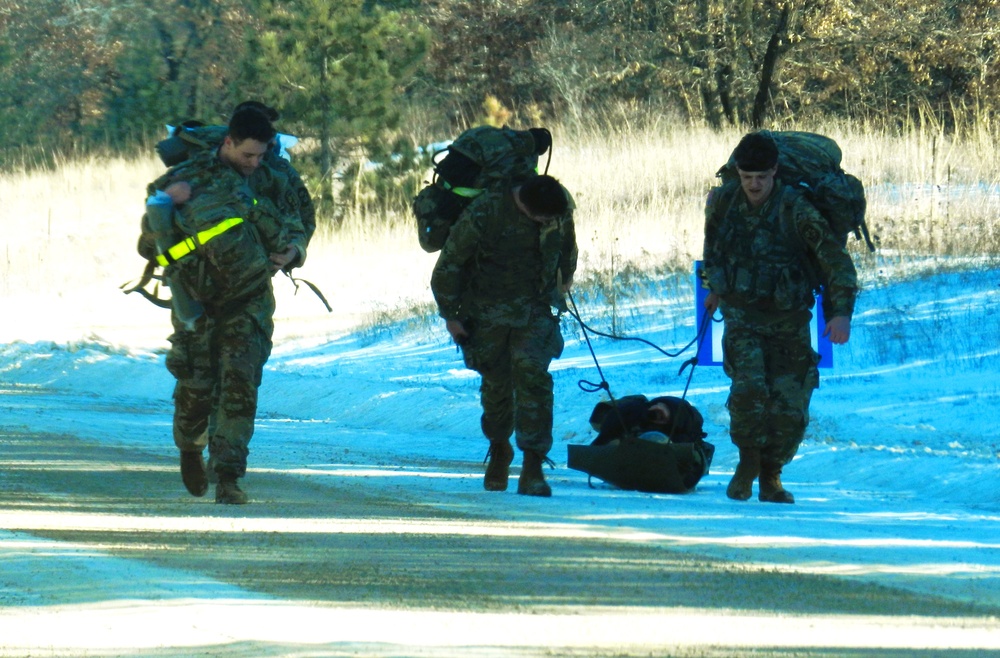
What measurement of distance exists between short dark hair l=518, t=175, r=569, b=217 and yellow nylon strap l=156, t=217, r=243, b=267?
148 cm

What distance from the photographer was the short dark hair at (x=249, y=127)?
775 cm

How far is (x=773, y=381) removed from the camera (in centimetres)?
853

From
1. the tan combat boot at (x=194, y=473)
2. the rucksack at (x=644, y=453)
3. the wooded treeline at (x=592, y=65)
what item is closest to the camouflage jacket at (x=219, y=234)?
the tan combat boot at (x=194, y=473)

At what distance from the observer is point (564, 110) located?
114ft

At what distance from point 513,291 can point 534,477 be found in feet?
3.19

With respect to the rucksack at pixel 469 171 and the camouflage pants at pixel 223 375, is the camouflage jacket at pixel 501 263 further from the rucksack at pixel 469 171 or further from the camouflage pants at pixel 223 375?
the camouflage pants at pixel 223 375

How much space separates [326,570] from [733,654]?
1.92 m

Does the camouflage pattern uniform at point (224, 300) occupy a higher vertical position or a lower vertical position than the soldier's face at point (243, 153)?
lower

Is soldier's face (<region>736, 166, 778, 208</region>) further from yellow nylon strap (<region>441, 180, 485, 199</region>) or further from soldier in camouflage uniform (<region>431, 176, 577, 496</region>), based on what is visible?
yellow nylon strap (<region>441, 180, 485, 199</region>)

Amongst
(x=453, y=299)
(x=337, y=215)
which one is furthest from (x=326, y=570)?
(x=337, y=215)

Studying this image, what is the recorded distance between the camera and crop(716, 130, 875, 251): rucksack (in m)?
8.20

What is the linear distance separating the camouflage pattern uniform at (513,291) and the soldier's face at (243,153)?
118 cm

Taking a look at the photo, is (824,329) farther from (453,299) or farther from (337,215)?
(337,215)

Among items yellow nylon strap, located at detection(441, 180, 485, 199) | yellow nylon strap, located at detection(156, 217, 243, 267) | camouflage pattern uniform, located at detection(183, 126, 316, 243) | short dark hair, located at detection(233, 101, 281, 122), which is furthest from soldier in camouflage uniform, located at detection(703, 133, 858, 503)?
yellow nylon strap, located at detection(156, 217, 243, 267)
